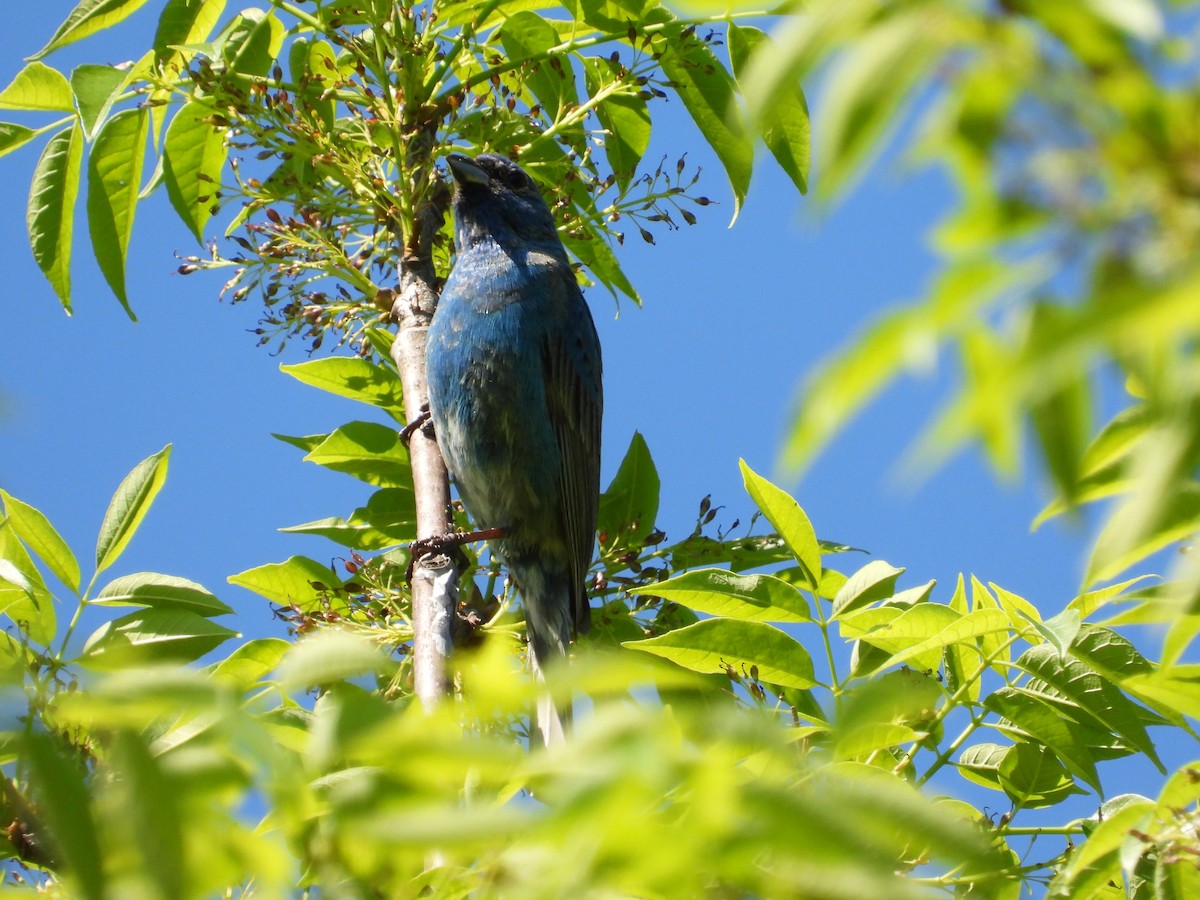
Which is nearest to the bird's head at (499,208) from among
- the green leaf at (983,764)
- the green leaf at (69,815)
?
the green leaf at (983,764)

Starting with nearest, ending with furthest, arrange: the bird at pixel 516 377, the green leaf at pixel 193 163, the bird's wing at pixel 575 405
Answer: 1. the green leaf at pixel 193 163
2. the bird at pixel 516 377
3. the bird's wing at pixel 575 405

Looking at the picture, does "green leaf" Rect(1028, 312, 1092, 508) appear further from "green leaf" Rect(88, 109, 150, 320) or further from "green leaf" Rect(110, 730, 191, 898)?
"green leaf" Rect(88, 109, 150, 320)

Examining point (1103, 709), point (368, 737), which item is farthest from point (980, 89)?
point (1103, 709)

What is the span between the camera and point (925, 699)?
3.79 ft

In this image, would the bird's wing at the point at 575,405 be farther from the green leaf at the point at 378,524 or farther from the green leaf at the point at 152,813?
the green leaf at the point at 152,813

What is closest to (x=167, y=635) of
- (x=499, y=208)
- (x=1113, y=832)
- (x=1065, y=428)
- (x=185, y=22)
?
(x=185, y=22)

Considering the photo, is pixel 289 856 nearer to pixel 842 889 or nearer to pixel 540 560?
pixel 842 889

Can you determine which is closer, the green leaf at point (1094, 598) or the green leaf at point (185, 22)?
the green leaf at point (1094, 598)

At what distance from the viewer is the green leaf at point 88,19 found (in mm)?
3500

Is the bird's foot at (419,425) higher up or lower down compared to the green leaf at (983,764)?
higher up

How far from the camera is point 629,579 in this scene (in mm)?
3928

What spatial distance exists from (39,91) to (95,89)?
392 mm

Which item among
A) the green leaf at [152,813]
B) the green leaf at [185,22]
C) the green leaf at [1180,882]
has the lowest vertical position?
the green leaf at [1180,882]

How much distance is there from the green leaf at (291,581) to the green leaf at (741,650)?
56.0 inches
